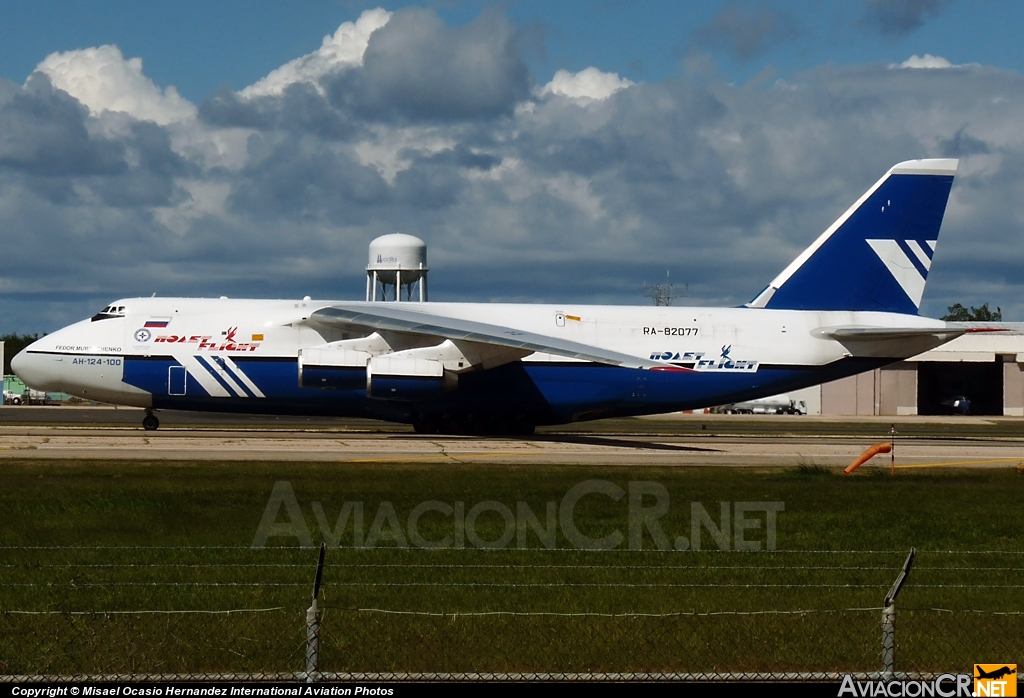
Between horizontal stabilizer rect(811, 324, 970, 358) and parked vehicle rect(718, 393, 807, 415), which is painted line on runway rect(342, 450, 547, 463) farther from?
parked vehicle rect(718, 393, 807, 415)

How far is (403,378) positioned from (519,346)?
401cm

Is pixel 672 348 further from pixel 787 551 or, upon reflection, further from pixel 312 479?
pixel 787 551

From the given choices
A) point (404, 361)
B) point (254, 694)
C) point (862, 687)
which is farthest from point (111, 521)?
point (404, 361)

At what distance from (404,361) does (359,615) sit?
947 inches

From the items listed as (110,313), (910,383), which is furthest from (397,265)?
(910,383)

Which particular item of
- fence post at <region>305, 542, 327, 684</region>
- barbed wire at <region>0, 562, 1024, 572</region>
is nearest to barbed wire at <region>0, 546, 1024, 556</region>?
barbed wire at <region>0, 562, 1024, 572</region>

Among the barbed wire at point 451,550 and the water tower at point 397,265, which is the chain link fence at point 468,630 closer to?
the barbed wire at point 451,550

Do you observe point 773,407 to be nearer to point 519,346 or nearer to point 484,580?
point 519,346

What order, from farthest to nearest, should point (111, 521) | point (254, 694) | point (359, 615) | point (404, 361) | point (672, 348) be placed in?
point (672, 348), point (404, 361), point (111, 521), point (359, 615), point (254, 694)

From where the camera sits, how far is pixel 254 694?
8.20m

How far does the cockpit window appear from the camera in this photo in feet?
122

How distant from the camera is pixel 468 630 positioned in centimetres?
1089

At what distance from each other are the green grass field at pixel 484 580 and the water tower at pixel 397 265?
4122 cm

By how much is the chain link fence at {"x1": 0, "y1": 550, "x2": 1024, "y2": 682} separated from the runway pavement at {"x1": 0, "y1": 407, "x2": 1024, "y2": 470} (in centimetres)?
1500
